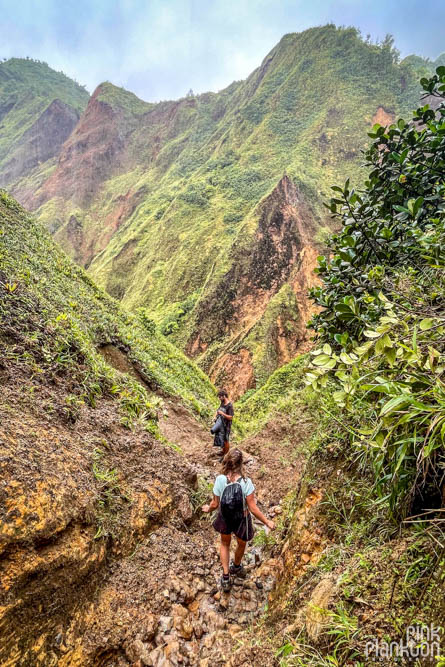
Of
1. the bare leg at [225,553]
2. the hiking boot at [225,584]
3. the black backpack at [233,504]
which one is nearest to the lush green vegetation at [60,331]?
the black backpack at [233,504]

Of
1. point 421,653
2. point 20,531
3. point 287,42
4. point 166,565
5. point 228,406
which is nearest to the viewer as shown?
point 421,653

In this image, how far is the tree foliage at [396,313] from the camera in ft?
5.08

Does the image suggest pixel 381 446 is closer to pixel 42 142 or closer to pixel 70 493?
pixel 70 493

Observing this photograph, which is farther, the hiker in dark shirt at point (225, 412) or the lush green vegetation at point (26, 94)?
the lush green vegetation at point (26, 94)

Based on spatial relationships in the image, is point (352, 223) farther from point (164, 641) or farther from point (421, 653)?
point (164, 641)

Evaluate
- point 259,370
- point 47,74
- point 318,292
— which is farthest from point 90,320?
point 47,74

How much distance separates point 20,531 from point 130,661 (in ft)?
4.19

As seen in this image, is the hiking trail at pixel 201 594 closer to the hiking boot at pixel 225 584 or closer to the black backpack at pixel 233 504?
the hiking boot at pixel 225 584

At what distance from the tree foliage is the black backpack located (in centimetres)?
130

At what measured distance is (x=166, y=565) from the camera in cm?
315

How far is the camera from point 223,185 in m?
26.3

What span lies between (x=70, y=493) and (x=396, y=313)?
289 cm

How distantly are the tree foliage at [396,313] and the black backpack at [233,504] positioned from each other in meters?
1.30

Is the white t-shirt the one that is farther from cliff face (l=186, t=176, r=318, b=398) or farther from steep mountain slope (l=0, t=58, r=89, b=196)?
steep mountain slope (l=0, t=58, r=89, b=196)
